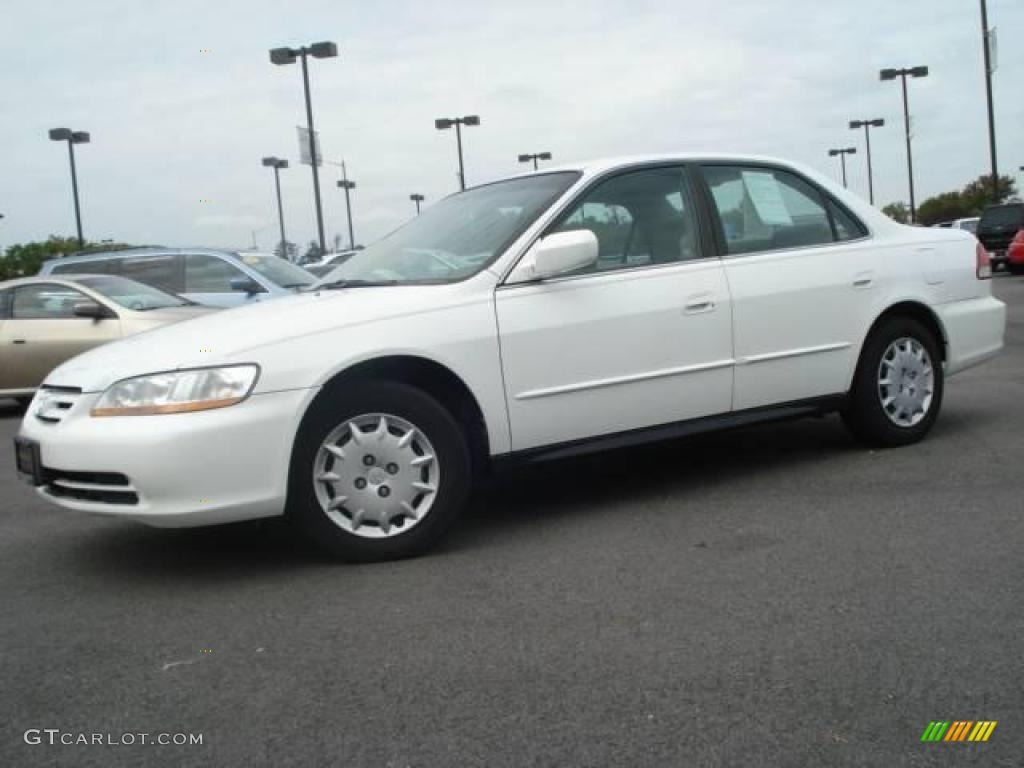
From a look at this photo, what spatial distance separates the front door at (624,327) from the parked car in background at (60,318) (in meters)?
6.00

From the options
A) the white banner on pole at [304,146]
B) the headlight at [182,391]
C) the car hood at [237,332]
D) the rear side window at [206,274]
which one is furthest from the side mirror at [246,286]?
the white banner on pole at [304,146]

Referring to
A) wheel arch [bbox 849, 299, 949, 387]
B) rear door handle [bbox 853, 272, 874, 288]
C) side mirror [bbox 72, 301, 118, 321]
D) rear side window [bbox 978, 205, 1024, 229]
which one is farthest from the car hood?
rear side window [bbox 978, 205, 1024, 229]

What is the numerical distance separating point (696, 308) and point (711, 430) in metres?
0.58

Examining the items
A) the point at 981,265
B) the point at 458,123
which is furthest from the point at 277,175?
the point at 981,265

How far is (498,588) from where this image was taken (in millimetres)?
3809

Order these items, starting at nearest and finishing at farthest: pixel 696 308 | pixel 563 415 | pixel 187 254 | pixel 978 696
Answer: pixel 978 696 → pixel 563 415 → pixel 696 308 → pixel 187 254

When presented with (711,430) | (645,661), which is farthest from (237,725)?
(711,430)

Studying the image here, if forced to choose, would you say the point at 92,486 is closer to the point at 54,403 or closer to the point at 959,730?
the point at 54,403

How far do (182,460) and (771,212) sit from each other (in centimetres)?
312

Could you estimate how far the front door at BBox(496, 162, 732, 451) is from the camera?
14.7 ft

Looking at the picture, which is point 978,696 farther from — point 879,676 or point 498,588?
point 498,588

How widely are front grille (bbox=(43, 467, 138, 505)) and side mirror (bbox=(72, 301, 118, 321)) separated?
20.6 feet

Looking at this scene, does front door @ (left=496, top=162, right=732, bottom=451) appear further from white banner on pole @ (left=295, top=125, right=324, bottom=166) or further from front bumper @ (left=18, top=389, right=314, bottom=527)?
white banner on pole @ (left=295, top=125, right=324, bottom=166)

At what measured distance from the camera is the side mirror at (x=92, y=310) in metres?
9.94
